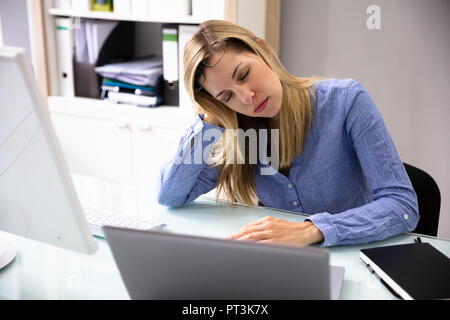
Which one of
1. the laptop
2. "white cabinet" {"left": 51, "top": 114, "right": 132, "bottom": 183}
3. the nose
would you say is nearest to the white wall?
"white cabinet" {"left": 51, "top": 114, "right": 132, "bottom": 183}

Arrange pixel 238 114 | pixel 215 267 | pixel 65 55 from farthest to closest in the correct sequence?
pixel 65 55
pixel 238 114
pixel 215 267

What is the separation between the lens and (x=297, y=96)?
138cm

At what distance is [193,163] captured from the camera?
1413 millimetres

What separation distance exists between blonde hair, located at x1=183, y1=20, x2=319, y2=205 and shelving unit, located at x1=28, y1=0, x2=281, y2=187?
889 millimetres

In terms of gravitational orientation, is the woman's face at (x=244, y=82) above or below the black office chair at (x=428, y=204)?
above

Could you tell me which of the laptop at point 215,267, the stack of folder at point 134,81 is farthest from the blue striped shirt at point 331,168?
the stack of folder at point 134,81

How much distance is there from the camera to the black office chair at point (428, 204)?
136 cm

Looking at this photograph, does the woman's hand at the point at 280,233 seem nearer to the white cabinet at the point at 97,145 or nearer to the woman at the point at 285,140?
the woman at the point at 285,140

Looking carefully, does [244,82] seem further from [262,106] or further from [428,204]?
[428,204]

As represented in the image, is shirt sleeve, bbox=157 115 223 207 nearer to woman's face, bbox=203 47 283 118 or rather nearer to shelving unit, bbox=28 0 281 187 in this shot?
woman's face, bbox=203 47 283 118

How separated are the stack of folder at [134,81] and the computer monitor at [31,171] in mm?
1578

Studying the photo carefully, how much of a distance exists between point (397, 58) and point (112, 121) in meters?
1.35

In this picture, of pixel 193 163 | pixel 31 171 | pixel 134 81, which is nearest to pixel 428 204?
pixel 193 163
